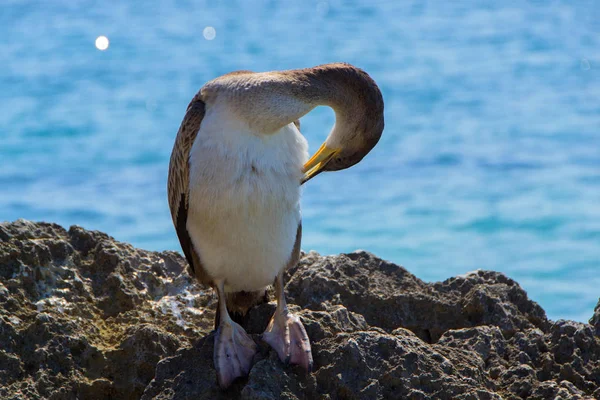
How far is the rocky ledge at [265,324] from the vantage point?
427 centimetres

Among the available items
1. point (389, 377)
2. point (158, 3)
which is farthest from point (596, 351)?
point (158, 3)

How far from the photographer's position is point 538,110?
14117 millimetres

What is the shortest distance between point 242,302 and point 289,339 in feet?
3.67

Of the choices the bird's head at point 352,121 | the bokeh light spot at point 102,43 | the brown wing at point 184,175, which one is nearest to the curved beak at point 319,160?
the bird's head at point 352,121

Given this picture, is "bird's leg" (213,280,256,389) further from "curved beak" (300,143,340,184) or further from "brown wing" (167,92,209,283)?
"curved beak" (300,143,340,184)

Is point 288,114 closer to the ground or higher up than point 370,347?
higher up

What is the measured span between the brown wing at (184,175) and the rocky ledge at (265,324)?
18.2 inches

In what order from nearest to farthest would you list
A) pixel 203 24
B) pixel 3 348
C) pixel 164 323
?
pixel 3 348 → pixel 164 323 → pixel 203 24

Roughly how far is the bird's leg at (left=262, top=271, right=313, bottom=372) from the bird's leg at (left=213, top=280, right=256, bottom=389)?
111mm

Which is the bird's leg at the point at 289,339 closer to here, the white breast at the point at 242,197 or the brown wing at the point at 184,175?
the white breast at the point at 242,197

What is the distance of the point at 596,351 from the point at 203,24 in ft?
42.2

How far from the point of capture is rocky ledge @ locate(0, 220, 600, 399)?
4266 mm

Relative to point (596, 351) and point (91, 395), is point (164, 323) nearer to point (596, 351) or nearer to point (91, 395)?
point (91, 395)

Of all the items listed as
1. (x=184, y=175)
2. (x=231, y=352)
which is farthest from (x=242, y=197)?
(x=231, y=352)
